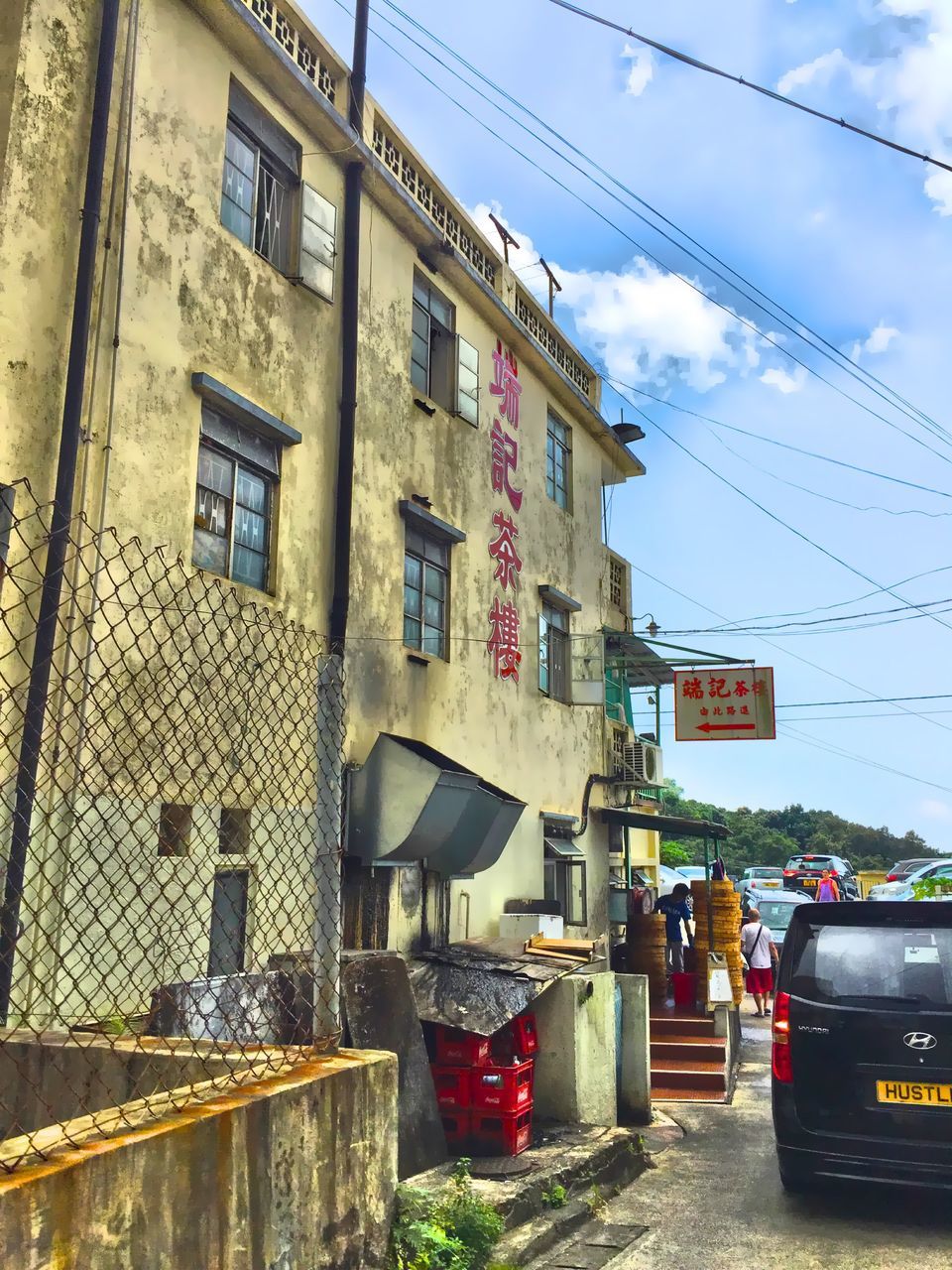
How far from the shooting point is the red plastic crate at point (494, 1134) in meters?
6.98

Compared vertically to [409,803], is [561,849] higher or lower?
lower

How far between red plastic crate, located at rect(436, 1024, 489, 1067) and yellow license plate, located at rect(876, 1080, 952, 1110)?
2531mm

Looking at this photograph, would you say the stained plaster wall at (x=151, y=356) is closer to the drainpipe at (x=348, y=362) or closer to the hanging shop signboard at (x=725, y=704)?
the drainpipe at (x=348, y=362)

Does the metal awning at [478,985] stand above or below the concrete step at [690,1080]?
above

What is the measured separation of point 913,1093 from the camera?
5914mm

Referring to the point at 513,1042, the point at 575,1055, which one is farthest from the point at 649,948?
the point at 513,1042

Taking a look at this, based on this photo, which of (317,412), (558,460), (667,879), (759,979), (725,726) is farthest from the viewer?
(667,879)

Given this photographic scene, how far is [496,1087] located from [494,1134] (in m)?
0.29

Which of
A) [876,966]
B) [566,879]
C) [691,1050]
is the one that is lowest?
[691,1050]

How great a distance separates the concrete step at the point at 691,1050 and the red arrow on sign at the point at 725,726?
5036 millimetres

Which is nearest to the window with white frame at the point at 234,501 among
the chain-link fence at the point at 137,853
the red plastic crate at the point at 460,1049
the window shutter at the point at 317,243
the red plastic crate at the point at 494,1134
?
the chain-link fence at the point at 137,853

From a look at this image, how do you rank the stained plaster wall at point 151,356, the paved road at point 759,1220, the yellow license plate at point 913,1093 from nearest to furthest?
the paved road at point 759,1220 < the yellow license plate at point 913,1093 < the stained plaster wall at point 151,356

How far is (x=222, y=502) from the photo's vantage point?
8.34 metres

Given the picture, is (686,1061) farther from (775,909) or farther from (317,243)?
(775,909)
